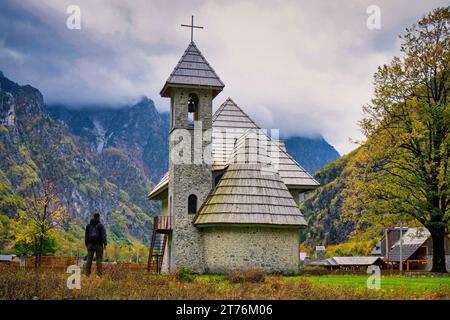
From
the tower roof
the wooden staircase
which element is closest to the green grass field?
the wooden staircase

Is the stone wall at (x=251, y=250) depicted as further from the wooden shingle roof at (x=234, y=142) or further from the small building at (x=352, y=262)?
the small building at (x=352, y=262)

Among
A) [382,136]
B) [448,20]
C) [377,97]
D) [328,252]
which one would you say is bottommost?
[328,252]

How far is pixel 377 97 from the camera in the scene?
30.0m

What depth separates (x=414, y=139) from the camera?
28.7 metres

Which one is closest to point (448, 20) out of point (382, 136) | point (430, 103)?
point (430, 103)

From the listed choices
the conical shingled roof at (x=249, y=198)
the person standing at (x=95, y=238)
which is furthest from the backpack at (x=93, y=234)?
the conical shingled roof at (x=249, y=198)

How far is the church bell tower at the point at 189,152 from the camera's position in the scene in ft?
99.2

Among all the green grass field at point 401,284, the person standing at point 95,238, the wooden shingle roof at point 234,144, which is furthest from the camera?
the wooden shingle roof at point 234,144

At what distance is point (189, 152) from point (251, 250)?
6.36 metres

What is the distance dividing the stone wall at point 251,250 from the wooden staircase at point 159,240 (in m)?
3.03
